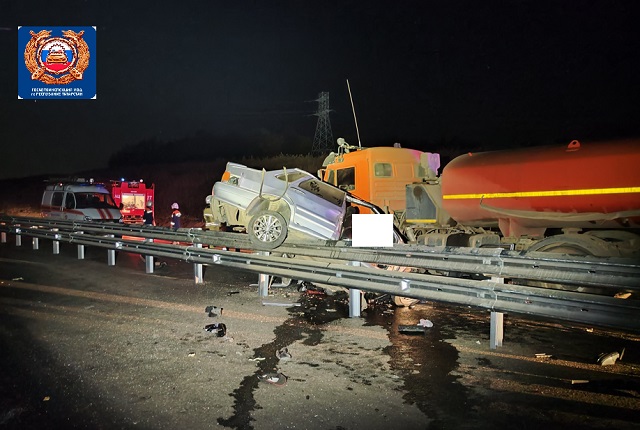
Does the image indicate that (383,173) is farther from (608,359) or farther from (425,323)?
(608,359)

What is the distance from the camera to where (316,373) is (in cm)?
491

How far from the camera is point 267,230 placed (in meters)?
8.89

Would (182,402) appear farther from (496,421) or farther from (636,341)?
(636,341)

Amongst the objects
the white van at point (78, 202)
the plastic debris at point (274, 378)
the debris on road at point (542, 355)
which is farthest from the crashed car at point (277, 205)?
the white van at point (78, 202)

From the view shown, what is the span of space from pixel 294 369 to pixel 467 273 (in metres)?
2.53

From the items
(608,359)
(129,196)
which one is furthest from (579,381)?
(129,196)

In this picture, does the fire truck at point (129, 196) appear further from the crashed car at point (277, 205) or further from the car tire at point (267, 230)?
the car tire at point (267, 230)

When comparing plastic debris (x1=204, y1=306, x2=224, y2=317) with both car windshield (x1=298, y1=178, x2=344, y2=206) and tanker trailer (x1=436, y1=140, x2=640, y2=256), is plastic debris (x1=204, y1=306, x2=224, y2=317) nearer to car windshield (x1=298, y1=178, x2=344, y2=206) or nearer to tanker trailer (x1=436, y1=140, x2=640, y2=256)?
car windshield (x1=298, y1=178, x2=344, y2=206)

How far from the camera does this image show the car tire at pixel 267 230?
8.77m

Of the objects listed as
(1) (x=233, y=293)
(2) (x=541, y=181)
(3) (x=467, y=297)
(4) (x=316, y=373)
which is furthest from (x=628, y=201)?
(1) (x=233, y=293)

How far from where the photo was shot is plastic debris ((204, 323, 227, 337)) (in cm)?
618

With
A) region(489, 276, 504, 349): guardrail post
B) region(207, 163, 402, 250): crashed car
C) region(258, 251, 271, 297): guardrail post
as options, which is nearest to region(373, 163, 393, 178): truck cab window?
region(207, 163, 402, 250): crashed car

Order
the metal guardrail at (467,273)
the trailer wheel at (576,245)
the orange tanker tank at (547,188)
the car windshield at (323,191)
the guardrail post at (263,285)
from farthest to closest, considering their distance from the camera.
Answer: the car windshield at (323,191) → the guardrail post at (263,285) → the trailer wheel at (576,245) → the orange tanker tank at (547,188) → the metal guardrail at (467,273)

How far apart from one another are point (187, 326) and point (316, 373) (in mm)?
2427
